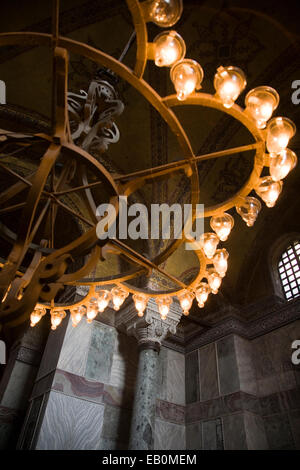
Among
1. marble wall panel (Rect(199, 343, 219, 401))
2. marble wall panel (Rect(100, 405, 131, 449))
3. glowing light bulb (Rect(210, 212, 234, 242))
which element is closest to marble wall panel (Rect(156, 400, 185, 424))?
marble wall panel (Rect(199, 343, 219, 401))

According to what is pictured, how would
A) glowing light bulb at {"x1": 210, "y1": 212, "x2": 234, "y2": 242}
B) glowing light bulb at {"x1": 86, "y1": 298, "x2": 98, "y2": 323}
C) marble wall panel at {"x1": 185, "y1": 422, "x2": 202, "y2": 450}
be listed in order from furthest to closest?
marble wall panel at {"x1": 185, "y1": 422, "x2": 202, "y2": 450} < glowing light bulb at {"x1": 86, "y1": 298, "x2": 98, "y2": 323} < glowing light bulb at {"x1": 210, "y1": 212, "x2": 234, "y2": 242}

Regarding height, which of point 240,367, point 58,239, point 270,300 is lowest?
point 240,367

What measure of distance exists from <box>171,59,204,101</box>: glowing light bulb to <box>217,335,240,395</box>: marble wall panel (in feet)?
21.4

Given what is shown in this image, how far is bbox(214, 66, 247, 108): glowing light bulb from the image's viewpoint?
231cm

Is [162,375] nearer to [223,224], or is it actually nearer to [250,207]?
[223,224]

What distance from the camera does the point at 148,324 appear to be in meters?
6.84

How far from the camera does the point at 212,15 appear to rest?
634 cm

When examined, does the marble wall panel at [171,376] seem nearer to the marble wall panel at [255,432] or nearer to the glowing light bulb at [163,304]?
the marble wall panel at [255,432]

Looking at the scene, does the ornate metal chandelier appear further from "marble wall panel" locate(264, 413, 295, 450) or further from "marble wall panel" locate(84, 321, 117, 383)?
"marble wall panel" locate(264, 413, 295, 450)

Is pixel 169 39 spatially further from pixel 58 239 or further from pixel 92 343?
pixel 58 239

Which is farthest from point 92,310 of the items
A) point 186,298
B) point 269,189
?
point 269,189

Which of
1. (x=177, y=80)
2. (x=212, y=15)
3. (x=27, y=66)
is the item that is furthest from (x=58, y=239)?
(x=177, y=80)

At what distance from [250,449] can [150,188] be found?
20.5 ft

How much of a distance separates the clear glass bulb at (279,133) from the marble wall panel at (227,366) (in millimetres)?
5973
